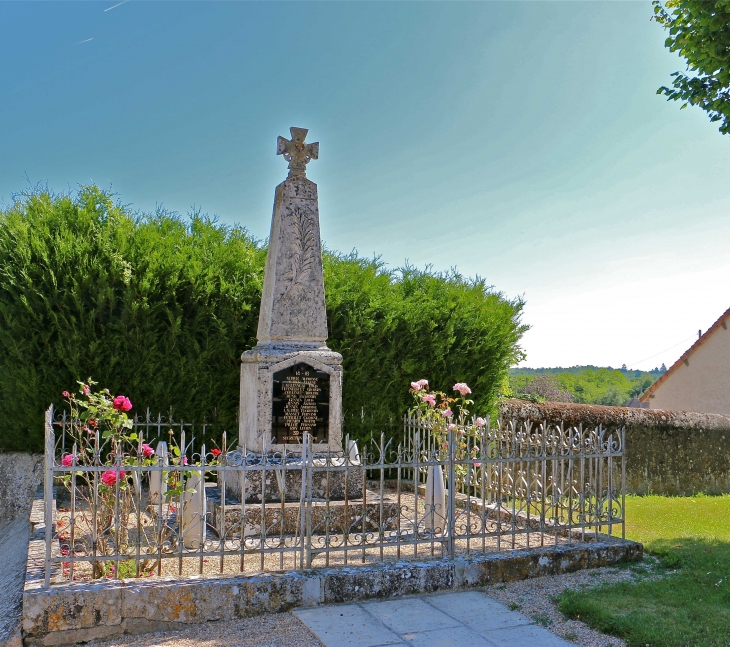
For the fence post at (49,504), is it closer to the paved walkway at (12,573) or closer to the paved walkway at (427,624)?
the paved walkway at (12,573)

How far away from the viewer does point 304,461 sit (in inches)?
211

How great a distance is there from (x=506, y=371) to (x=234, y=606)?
800 centimetres

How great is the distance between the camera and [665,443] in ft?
45.3

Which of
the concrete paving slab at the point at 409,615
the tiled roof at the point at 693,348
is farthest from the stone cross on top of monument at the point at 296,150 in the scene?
the tiled roof at the point at 693,348

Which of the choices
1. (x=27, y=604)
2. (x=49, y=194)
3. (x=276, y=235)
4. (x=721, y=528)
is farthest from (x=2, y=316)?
(x=721, y=528)

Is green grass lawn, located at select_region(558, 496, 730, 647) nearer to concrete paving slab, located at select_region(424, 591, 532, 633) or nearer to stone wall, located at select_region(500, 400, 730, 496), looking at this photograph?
concrete paving slab, located at select_region(424, 591, 532, 633)

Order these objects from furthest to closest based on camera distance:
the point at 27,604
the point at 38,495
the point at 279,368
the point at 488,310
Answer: the point at 488,310 → the point at 38,495 → the point at 279,368 → the point at 27,604

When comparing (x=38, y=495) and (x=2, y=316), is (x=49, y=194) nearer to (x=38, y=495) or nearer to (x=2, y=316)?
(x=2, y=316)

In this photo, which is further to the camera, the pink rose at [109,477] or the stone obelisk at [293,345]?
the stone obelisk at [293,345]

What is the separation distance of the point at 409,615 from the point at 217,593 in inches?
57.8

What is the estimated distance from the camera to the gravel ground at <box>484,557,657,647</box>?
461cm

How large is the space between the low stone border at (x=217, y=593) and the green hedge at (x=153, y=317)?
3.25 meters

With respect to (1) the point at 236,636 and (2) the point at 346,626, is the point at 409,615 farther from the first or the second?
(1) the point at 236,636

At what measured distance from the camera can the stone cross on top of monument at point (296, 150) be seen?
7961 millimetres
